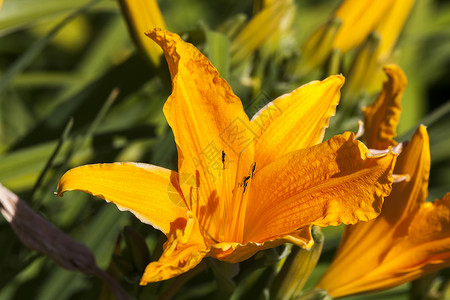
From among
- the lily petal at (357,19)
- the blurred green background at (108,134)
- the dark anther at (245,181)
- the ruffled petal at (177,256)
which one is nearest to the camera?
Answer: the ruffled petal at (177,256)

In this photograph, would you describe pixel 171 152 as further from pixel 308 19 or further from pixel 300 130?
pixel 308 19

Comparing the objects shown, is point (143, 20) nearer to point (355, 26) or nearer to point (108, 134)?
point (108, 134)

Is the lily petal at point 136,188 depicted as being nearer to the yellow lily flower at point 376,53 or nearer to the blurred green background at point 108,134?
the blurred green background at point 108,134

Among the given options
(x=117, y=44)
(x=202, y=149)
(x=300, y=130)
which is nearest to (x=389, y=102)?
(x=300, y=130)

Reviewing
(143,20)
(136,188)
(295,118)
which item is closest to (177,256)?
(136,188)

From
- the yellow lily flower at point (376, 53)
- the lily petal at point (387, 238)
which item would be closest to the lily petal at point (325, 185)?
the lily petal at point (387, 238)

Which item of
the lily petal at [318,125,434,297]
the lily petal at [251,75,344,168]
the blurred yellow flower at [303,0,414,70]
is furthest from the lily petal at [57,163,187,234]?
the blurred yellow flower at [303,0,414,70]
